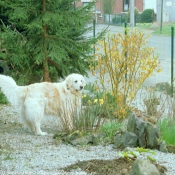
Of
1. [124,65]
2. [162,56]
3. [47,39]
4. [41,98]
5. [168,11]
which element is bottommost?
[162,56]

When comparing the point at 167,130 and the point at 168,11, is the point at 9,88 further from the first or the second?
the point at 168,11

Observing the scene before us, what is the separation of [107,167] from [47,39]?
6965 millimetres

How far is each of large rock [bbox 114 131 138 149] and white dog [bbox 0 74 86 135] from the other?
5.15 feet

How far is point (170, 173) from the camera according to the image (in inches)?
279

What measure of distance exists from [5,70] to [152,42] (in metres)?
11.4

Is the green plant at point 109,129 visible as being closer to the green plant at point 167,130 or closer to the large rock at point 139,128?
the large rock at point 139,128

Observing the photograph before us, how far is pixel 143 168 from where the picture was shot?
21.0 feet

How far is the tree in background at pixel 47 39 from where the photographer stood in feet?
44.1

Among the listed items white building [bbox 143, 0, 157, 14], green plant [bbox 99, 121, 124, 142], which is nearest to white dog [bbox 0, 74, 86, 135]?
green plant [bbox 99, 121, 124, 142]

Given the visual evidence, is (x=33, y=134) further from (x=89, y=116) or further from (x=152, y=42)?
(x=152, y=42)

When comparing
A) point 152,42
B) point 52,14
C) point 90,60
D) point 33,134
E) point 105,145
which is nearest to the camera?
point 105,145

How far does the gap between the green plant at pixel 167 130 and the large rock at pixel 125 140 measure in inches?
24.2

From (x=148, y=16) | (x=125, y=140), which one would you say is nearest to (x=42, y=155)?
(x=125, y=140)

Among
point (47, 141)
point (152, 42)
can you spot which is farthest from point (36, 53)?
point (152, 42)
